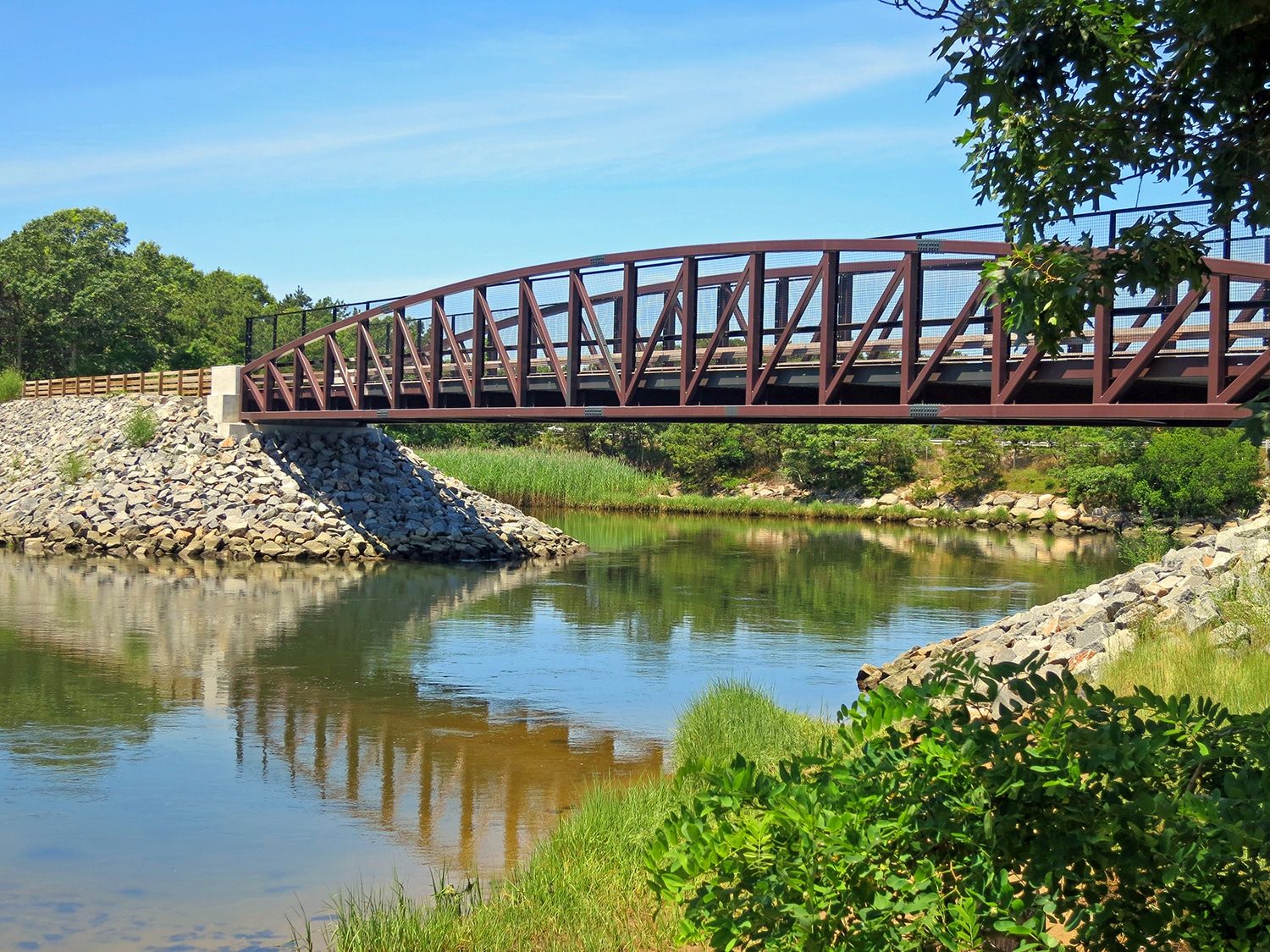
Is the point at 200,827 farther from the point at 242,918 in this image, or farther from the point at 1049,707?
the point at 1049,707

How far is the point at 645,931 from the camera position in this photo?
25.5 feet

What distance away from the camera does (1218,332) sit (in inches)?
695

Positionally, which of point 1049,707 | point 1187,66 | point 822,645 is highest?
point 1187,66

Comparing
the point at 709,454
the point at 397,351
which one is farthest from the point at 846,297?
the point at 709,454

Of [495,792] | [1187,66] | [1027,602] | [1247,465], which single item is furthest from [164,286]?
[1187,66]

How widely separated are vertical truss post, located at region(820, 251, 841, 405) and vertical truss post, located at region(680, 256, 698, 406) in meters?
3.32

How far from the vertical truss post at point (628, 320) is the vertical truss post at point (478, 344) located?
5630 mm

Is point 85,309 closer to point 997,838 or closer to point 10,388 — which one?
point 10,388

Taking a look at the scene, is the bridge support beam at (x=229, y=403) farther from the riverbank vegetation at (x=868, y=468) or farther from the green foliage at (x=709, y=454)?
the green foliage at (x=709, y=454)

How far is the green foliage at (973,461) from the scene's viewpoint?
62.4 m

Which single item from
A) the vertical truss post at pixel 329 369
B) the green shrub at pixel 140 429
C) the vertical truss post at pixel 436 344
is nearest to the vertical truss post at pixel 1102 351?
Answer: the vertical truss post at pixel 436 344

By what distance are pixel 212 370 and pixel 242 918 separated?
36.3 meters

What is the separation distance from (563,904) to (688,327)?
18.3 m

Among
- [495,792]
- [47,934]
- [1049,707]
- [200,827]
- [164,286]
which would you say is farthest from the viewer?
[164,286]
